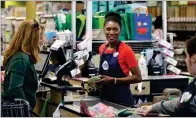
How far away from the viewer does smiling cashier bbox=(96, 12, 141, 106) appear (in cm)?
407

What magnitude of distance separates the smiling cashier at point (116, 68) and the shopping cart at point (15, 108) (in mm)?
817

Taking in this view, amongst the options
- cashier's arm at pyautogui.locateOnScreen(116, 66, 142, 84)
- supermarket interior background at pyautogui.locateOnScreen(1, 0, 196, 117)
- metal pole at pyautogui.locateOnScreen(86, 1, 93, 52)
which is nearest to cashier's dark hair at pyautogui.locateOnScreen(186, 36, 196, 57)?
cashier's arm at pyautogui.locateOnScreen(116, 66, 142, 84)

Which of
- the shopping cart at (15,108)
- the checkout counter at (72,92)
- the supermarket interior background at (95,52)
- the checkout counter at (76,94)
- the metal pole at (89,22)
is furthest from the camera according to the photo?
the metal pole at (89,22)

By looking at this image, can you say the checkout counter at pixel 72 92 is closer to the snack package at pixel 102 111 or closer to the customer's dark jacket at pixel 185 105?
the snack package at pixel 102 111

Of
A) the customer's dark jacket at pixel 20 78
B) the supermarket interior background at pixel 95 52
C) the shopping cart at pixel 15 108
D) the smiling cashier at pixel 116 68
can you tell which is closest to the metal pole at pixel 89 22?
the supermarket interior background at pixel 95 52

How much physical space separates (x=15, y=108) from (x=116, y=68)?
3.86 feet

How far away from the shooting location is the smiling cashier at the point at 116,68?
407 cm

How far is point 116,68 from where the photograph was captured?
4.20 meters

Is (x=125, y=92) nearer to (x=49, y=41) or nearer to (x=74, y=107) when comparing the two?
(x=74, y=107)

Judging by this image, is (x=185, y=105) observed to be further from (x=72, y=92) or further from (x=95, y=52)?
(x=95, y=52)

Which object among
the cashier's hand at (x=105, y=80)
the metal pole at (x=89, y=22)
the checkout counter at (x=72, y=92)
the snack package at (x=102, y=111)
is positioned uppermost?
the metal pole at (x=89, y=22)

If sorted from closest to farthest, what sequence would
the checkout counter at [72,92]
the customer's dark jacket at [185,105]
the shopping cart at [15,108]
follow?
the customer's dark jacket at [185,105]
the shopping cart at [15,108]
the checkout counter at [72,92]

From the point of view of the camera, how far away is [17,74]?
3.50 meters

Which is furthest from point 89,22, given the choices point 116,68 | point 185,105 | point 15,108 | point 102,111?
point 185,105
